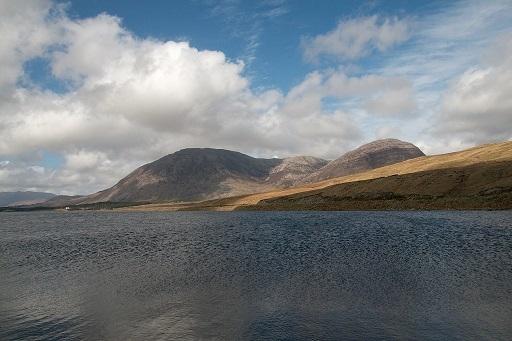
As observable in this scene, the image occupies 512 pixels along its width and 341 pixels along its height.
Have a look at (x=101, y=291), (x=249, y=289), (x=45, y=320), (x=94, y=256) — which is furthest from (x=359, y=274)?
(x=94, y=256)

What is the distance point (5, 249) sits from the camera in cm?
8262

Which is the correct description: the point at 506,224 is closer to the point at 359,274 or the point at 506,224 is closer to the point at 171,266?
the point at 359,274

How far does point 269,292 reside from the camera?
1522 inches

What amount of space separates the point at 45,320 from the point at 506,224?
287 ft

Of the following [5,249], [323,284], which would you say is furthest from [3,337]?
[5,249]

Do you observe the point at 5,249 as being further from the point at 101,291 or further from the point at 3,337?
the point at 3,337

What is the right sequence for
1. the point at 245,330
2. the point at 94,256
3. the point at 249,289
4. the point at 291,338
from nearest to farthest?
the point at 291,338 < the point at 245,330 < the point at 249,289 < the point at 94,256

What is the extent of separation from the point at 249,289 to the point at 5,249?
212ft

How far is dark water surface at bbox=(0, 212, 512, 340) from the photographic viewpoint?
2841 centimetres

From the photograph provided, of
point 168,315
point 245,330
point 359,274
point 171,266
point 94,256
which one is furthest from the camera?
point 94,256

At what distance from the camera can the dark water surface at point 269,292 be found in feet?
93.2

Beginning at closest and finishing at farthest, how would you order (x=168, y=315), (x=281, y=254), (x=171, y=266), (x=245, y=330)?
(x=245, y=330), (x=168, y=315), (x=171, y=266), (x=281, y=254)

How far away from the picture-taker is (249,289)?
40094 millimetres

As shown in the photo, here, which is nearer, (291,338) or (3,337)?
(291,338)
